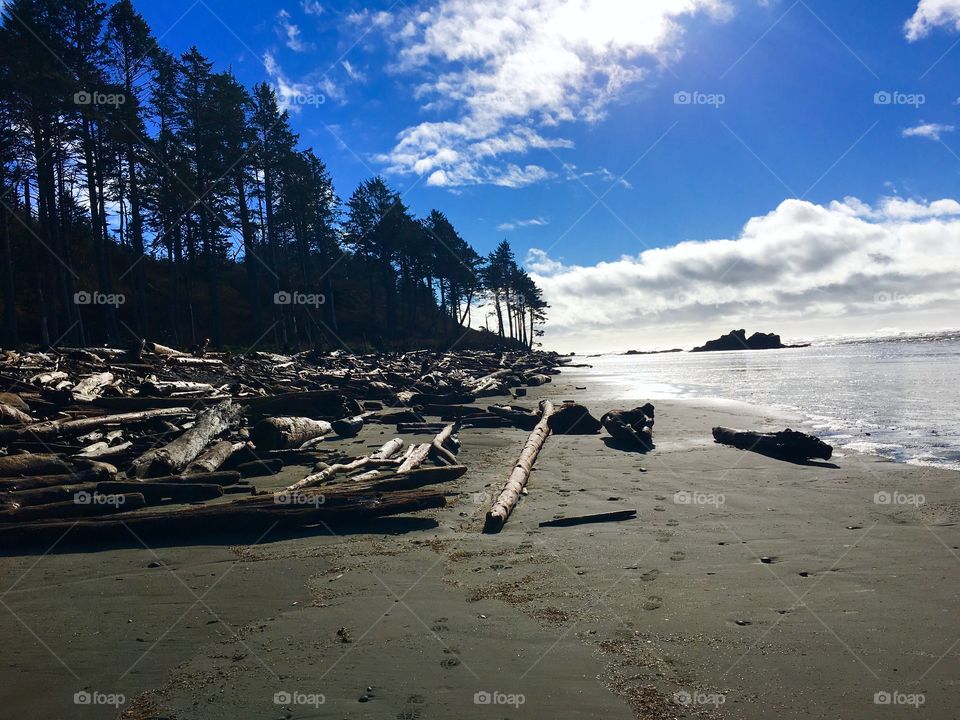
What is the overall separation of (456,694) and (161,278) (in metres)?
53.8

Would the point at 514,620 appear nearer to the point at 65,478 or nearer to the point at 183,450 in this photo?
the point at 65,478

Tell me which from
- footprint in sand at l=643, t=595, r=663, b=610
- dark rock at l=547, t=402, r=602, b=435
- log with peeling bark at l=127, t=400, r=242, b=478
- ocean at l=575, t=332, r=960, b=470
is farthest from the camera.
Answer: dark rock at l=547, t=402, r=602, b=435

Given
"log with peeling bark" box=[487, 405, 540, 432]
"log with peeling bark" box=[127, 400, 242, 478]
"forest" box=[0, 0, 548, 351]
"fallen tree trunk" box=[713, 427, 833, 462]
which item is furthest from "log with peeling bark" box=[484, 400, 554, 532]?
"forest" box=[0, 0, 548, 351]

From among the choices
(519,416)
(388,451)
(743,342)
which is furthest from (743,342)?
(388,451)

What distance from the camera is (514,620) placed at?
12.8 ft

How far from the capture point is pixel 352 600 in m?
4.29

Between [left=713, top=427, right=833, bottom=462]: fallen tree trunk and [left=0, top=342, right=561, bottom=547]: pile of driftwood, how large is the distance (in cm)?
614

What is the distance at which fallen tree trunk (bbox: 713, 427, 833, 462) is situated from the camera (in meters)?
9.77

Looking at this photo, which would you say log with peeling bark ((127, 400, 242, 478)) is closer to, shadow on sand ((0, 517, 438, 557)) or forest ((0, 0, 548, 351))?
shadow on sand ((0, 517, 438, 557))

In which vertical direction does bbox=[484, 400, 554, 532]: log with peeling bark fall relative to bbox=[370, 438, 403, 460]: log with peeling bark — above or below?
below

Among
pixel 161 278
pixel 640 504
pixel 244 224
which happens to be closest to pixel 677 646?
pixel 640 504

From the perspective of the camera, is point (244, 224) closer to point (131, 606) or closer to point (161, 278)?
point (161, 278)

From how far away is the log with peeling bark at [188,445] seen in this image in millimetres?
7930

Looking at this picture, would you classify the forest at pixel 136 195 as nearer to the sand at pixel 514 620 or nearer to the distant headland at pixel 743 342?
the sand at pixel 514 620
